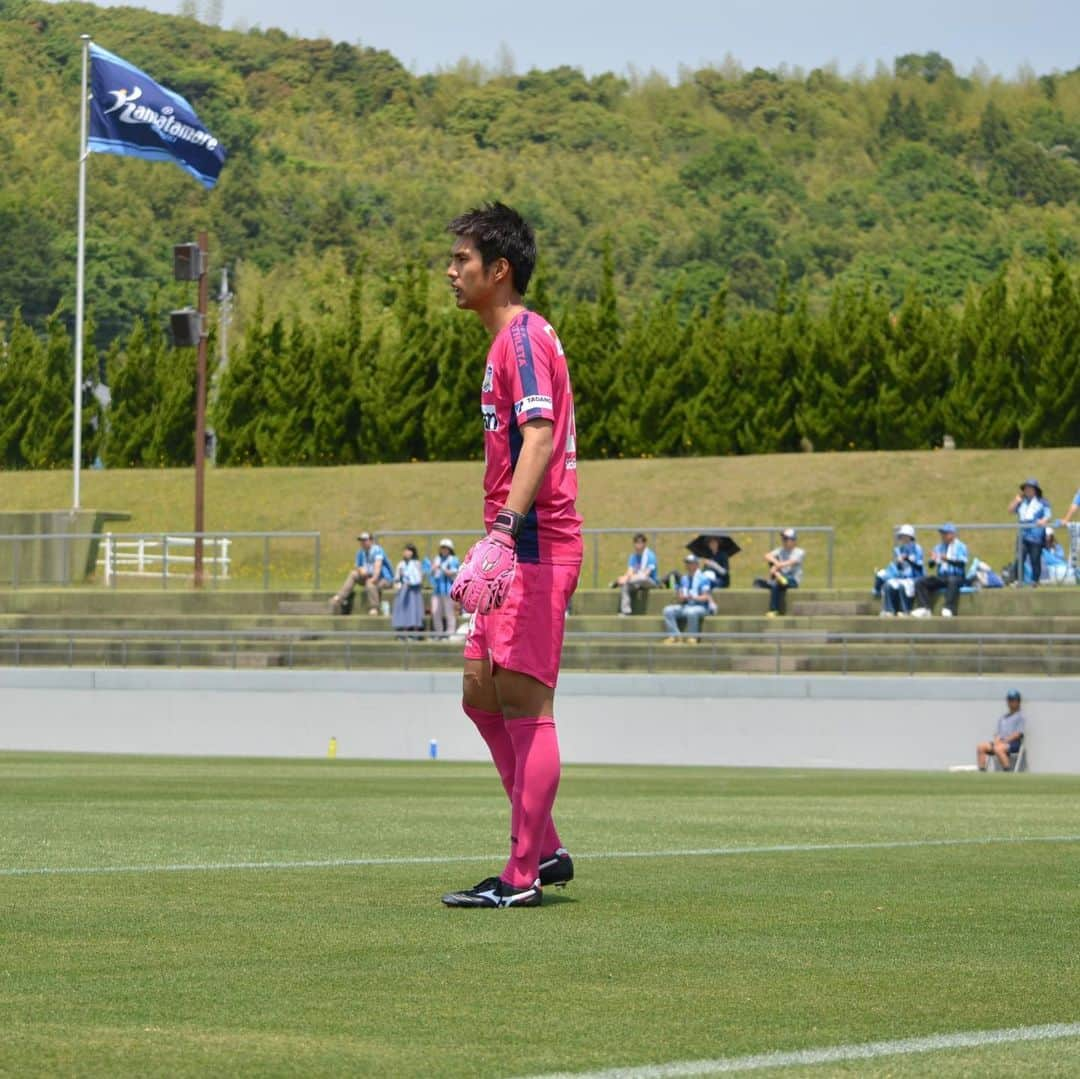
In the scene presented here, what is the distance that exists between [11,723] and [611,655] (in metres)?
8.93

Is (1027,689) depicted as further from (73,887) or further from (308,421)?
(308,421)

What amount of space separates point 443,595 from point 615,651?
3247 mm

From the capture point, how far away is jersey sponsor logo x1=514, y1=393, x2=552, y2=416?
6.51 m

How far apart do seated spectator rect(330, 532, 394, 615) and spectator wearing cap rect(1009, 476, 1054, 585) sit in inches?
389

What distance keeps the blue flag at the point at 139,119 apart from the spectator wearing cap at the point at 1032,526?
1816 centimetres

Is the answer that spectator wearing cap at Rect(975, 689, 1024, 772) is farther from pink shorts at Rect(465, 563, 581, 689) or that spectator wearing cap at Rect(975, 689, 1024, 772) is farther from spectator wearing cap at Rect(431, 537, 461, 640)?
pink shorts at Rect(465, 563, 581, 689)

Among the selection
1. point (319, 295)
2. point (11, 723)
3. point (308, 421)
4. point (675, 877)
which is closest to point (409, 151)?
point (319, 295)

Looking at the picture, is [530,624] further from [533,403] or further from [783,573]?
[783,573]

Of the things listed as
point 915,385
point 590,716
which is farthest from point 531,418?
point 915,385

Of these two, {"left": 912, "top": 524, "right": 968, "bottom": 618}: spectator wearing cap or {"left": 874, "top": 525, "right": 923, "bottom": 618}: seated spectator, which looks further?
{"left": 874, "top": 525, "right": 923, "bottom": 618}: seated spectator

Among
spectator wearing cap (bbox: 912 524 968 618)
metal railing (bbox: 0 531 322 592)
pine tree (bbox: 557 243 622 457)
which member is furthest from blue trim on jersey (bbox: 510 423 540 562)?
pine tree (bbox: 557 243 622 457)

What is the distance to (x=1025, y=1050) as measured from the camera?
3943 millimetres

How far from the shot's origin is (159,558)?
40.4m

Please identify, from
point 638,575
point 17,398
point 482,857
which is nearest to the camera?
point 482,857
